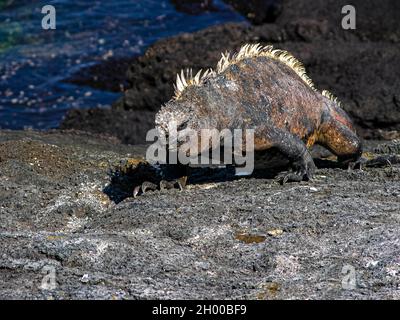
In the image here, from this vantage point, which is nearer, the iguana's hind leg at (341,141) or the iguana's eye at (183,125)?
the iguana's eye at (183,125)

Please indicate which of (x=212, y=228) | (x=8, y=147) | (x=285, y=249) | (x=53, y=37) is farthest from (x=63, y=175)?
(x=53, y=37)

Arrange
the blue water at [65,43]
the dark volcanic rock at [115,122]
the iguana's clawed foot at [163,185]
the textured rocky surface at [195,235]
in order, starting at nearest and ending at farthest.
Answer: the textured rocky surface at [195,235], the iguana's clawed foot at [163,185], the dark volcanic rock at [115,122], the blue water at [65,43]

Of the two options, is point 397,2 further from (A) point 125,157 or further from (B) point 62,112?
(A) point 125,157

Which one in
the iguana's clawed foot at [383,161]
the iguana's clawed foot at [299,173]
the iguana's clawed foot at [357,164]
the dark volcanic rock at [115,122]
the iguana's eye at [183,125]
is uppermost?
the iguana's eye at [183,125]

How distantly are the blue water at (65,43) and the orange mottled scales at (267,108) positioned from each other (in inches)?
261

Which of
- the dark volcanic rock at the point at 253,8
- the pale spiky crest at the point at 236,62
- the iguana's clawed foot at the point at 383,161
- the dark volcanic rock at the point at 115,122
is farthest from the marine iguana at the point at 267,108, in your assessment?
the dark volcanic rock at the point at 253,8

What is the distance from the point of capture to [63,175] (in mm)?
5992

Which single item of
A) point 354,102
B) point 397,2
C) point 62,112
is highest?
point 397,2

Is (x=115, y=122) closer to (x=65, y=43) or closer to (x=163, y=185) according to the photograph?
(x=163, y=185)

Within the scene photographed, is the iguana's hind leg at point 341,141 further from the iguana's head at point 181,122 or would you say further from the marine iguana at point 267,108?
the iguana's head at point 181,122

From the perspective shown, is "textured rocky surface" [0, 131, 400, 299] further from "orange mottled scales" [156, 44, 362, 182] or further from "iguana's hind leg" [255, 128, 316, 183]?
"orange mottled scales" [156, 44, 362, 182]

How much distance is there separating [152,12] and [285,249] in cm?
1222

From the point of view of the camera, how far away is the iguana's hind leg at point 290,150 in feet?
18.5

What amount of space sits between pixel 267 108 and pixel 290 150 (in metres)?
0.36
